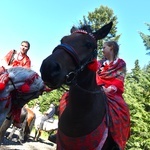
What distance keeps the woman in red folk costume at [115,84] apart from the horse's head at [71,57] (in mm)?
1004

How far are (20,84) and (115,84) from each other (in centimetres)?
147

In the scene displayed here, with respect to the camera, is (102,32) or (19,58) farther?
(19,58)

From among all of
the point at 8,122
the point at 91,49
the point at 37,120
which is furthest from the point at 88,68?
the point at 37,120

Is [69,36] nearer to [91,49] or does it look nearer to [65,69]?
[91,49]

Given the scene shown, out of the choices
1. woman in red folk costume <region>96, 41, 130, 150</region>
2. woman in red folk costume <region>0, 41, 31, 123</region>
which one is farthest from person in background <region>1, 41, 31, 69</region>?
woman in red folk costume <region>96, 41, 130, 150</region>

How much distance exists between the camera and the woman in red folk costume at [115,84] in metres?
4.65

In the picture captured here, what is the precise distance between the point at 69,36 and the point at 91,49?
11.7 inches

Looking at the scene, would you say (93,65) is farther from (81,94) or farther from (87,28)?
(87,28)

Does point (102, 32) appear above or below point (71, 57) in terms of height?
above

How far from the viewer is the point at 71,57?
344 centimetres

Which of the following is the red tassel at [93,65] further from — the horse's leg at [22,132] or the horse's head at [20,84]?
the horse's leg at [22,132]

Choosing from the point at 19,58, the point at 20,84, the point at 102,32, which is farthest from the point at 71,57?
the point at 19,58

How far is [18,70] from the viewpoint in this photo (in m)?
5.07

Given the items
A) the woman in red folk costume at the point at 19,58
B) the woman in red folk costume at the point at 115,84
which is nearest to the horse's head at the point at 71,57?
the woman in red folk costume at the point at 115,84
